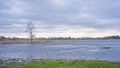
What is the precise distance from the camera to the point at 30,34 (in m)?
125

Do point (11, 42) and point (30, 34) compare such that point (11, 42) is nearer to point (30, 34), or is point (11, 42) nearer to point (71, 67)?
point (30, 34)

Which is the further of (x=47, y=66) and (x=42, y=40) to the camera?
(x=42, y=40)

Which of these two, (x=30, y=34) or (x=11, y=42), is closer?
(x=30, y=34)

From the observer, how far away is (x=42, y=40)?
159 meters

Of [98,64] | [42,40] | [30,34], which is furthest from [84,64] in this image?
[42,40]

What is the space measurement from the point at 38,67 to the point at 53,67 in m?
1.39

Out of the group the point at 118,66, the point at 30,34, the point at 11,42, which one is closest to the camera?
the point at 118,66

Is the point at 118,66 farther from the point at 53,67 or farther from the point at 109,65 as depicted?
the point at 53,67

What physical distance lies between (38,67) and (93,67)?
16.6ft

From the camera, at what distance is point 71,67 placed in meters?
24.7

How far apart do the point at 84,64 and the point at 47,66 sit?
3583 mm

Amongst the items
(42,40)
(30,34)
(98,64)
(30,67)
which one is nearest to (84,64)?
(98,64)

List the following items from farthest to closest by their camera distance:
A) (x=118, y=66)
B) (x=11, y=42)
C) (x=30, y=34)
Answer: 1. (x=11, y=42)
2. (x=30, y=34)
3. (x=118, y=66)

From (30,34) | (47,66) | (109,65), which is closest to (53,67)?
(47,66)
